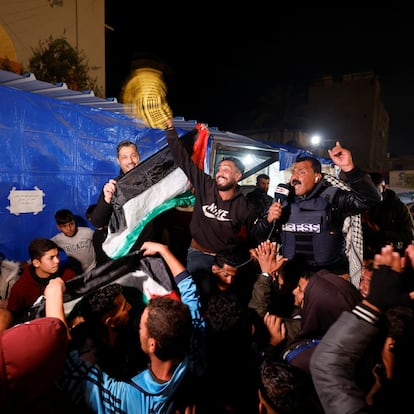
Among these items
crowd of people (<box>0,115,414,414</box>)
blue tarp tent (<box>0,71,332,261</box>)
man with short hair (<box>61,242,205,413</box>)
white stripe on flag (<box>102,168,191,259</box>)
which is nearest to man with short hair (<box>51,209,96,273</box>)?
crowd of people (<box>0,115,414,414</box>)

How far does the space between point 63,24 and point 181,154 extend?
1109 cm

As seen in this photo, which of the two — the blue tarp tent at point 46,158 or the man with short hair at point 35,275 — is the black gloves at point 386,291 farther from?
the blue tarp tent at point 46,158

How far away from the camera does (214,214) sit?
137 inches

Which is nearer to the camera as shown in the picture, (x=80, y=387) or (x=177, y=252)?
(x=80, y=387)

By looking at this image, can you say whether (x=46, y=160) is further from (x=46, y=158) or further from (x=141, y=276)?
(x=141, y=276)

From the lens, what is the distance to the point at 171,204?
352cm

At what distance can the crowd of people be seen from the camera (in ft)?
4.51

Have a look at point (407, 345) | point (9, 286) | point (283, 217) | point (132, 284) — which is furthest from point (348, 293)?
point (9, 286)

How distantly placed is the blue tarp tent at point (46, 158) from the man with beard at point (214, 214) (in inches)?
72.3

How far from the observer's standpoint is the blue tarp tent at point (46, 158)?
380 centimetres

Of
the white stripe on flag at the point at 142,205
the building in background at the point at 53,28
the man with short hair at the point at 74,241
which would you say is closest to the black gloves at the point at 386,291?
the white stripe on flag at the point at 142,205

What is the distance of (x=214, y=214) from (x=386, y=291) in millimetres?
2280

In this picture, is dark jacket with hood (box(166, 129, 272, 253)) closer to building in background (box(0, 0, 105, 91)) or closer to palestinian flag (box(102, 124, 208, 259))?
palestinian flag (box(102, 124, 208, 259))

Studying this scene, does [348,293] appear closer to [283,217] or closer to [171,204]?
[283,217]
